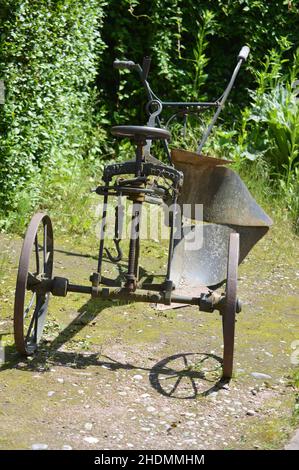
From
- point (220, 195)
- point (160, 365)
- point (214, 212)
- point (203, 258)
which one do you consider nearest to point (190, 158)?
point (220, 195)

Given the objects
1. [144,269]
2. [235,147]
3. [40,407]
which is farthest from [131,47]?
[40,407]

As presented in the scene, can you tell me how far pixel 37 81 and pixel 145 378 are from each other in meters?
3.06

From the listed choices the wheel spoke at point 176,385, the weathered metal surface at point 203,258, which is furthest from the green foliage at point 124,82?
the wheel spoke at point 176,385

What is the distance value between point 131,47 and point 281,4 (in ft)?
5.80

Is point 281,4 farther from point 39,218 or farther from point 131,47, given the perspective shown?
point 39,218

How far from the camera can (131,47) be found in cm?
866

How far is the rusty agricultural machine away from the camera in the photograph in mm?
4105

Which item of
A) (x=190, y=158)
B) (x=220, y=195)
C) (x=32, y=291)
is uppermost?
(x=190, y=158)

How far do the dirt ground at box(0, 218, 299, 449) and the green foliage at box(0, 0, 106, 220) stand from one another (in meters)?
0.90

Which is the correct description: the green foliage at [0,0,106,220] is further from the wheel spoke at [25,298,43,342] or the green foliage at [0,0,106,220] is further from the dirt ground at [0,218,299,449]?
the wheel spoke at [25,298,43,342]

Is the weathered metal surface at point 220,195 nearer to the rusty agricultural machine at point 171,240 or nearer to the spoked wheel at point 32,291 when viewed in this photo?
Answer: the rusty agricultural machine at point 171,240

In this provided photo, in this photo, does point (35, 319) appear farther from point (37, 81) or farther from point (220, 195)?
point (37, 81)

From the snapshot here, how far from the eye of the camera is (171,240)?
426 centimetres

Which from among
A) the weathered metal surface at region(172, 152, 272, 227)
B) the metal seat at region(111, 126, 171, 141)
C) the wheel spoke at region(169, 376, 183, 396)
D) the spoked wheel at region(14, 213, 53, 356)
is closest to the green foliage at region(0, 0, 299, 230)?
the weathered metal surface at region(172, 152, 272, 227)
